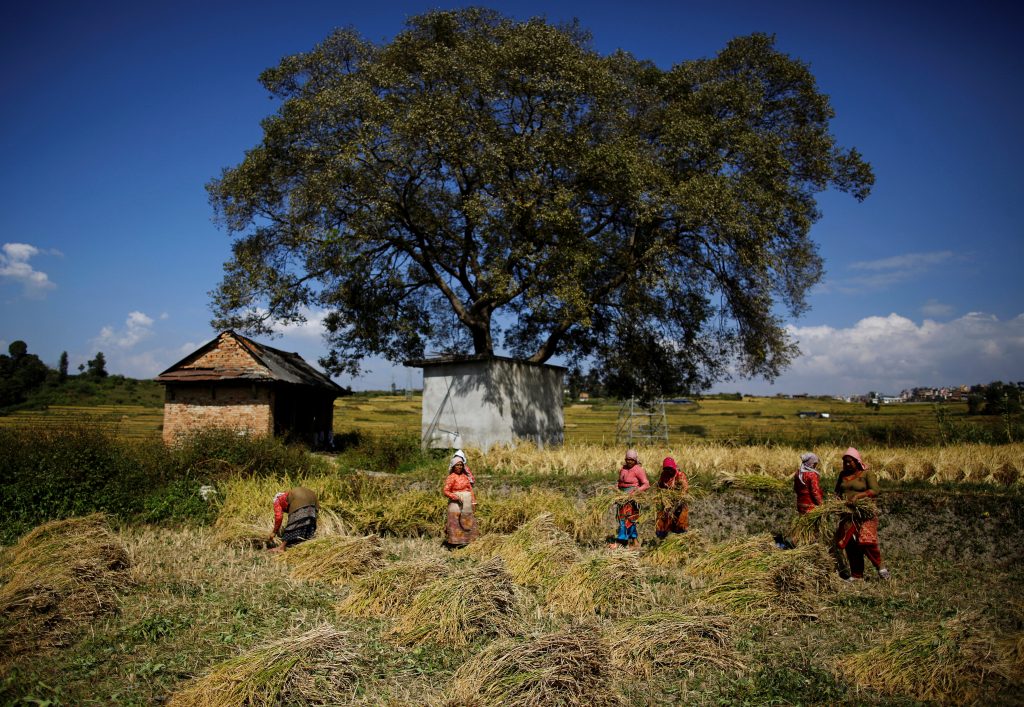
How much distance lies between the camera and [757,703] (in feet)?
17.1

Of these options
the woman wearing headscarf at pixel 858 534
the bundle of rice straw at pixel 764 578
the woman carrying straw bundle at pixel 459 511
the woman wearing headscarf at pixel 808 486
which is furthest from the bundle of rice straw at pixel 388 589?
the woman wearing headscarf at pixel 808 486

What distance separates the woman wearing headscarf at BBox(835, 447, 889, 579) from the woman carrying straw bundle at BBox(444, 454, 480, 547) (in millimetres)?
5565

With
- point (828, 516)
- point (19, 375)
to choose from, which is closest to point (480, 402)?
point (828, 516)

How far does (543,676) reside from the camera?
16.5 feet

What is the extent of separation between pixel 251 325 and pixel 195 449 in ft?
27.3

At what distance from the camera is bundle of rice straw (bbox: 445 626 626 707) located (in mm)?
4977

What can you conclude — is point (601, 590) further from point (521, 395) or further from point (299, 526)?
point (521, 395)

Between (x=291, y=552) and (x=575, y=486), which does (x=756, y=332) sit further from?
(x=291, y=552)

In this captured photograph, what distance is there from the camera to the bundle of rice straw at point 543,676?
4.98m

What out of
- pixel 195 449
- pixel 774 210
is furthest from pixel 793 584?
pixel 774 210

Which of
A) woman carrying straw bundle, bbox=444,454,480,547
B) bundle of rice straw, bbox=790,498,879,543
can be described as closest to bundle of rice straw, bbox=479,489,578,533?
woman carrying straw bundle, bbox=444,454,480,547

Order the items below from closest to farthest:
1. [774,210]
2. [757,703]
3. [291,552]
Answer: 1. [757,703]
2. [291,552]
3. [774,210]

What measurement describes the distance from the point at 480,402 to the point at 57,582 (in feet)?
47.8

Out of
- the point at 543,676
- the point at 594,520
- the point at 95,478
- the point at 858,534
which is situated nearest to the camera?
the point at 543,676
